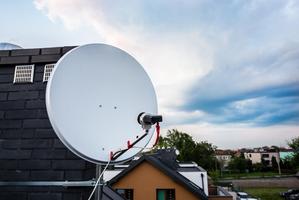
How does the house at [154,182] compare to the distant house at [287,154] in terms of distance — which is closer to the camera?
the house at [154,182]

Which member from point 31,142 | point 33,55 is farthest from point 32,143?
point 33,55

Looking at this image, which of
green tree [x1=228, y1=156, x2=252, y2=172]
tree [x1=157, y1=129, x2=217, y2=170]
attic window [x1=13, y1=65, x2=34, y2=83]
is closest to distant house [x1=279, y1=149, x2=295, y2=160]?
green tree [x1=228, y1=156, x2=252, y2=172]

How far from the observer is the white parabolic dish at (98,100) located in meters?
1.38

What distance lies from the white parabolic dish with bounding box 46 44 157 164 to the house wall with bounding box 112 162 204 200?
25.8ft

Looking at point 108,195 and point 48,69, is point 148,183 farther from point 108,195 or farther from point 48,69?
point 48,69

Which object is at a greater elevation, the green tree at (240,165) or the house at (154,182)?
the house at (154,182)

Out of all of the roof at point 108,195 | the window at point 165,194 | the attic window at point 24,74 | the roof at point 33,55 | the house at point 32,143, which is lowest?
the window at point 165,194

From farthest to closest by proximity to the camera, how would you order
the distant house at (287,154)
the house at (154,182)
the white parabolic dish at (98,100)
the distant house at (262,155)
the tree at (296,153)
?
1. the distant house at (262,155)
2. the distant house at (287,154)
3. the tree at (296,153)
4. the house at (154,182)
5. the white parabolic dish at (98,100)

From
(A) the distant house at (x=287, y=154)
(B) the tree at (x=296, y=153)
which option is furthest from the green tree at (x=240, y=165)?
(B) the tree at (x=296, y=153)

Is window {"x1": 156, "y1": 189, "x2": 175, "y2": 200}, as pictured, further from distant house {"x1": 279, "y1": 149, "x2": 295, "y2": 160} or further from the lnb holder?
distant house {"x1": 279, "y1": 149, "x2": 295, "y2": 160}

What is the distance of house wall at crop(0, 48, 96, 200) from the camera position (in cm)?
204

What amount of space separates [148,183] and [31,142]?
7897 millimetres

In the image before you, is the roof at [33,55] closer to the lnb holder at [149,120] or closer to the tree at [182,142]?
the lnb holder at [149,120]

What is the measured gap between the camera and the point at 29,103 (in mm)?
2291
